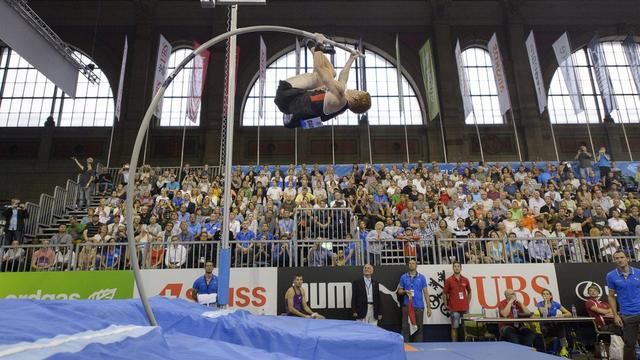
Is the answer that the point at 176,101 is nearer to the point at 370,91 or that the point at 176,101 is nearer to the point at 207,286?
the point at 370,91

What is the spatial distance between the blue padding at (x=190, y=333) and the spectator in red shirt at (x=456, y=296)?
438 cm

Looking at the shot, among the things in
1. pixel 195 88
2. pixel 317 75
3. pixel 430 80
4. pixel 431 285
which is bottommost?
pixel 431 285

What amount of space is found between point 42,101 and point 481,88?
2290cm

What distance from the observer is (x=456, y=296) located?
31.4ft

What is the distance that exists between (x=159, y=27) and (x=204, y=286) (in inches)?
768

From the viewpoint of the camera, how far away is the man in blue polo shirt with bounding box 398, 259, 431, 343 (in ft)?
31.5

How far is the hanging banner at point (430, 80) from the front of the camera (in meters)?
21.3

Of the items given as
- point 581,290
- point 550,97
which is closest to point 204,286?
point 581,290

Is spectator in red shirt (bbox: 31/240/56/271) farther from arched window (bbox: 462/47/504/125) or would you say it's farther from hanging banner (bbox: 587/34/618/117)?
hanging banner (bbox: 587/34/618/117)

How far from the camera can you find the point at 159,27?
24.6m

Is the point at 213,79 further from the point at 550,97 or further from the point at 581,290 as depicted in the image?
the point at 581,290

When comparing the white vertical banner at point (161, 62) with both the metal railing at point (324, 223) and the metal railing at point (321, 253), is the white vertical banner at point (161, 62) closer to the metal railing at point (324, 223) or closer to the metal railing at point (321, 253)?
the metal railing at point (321, 253)

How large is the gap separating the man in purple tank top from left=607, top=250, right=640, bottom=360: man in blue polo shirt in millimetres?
5215

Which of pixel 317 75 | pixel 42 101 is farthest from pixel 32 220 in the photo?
pixel 317 75
